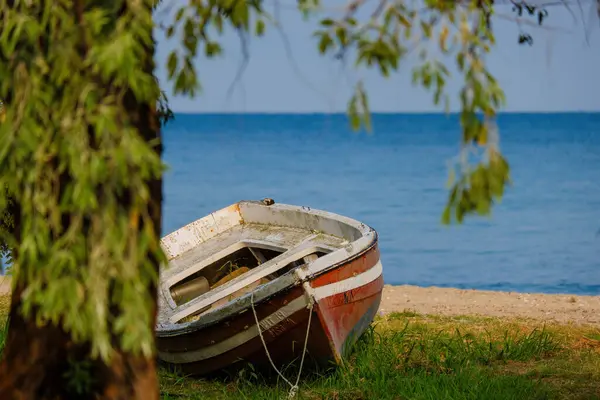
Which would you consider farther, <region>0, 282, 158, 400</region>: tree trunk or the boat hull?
the boat hull

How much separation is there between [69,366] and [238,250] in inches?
215

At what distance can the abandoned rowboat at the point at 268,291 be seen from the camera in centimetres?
801

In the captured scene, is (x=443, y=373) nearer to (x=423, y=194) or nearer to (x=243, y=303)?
(x=243, y=303)

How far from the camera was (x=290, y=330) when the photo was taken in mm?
8102

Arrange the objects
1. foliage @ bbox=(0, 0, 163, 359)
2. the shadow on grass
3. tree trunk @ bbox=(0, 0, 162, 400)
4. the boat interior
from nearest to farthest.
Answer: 1. foliage @ bbox=(0, 0, 163, 359)
2. tree trunk @ bbox=(0, 0, 162, 400)
3. the shadow on grass
4. the boat interior

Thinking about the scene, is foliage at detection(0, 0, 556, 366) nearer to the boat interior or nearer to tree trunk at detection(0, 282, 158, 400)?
tree trunk at detection(0, 282, 158, 400)

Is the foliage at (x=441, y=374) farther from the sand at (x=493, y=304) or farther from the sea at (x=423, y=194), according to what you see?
the sand at (x=493, y=304)

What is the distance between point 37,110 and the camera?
4.13 meters

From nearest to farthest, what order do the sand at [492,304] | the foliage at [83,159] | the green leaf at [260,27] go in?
1. the foliage at [83,159]
2. the green leaf at [260,27]
3. the sand at [492,304]

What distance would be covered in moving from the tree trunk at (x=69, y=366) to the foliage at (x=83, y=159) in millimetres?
856

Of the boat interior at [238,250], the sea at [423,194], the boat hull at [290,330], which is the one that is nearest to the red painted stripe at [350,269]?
the boat hull at [290,330]

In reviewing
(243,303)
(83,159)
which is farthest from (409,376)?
(83,159)

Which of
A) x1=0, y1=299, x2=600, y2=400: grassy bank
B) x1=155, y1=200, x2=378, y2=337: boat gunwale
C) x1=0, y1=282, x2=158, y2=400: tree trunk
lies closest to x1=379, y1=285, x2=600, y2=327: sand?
x1=0, y1=299, x2=600, y2=400: grassy bank

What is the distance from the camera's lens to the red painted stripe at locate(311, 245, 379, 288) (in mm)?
8073
